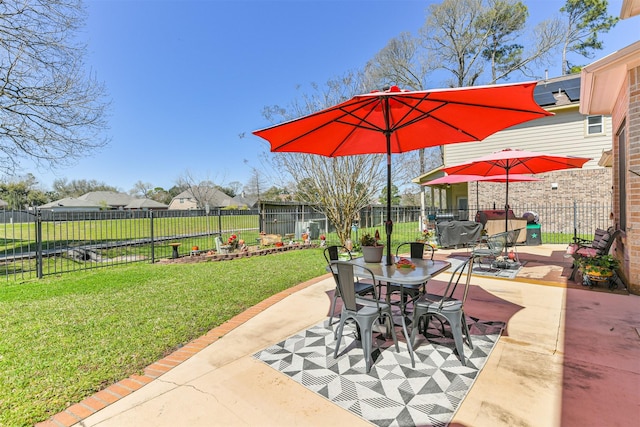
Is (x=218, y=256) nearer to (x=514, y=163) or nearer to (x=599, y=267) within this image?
(x=514, y=163)

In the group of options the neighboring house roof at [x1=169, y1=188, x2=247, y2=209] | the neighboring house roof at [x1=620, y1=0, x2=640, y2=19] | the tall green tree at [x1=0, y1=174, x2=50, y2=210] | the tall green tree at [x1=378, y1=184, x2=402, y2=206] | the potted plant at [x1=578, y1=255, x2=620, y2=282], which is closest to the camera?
the neighboring house roof at [x1=620, y1=0, x2=640, y2=19]

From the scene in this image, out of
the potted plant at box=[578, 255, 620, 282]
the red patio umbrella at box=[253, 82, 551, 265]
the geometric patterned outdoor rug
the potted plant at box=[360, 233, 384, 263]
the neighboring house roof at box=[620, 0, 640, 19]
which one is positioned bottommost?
the geometric patterned outdoor rug

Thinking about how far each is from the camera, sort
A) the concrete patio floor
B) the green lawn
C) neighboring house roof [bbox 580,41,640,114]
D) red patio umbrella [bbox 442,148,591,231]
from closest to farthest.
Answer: the concrete patio floor → the green lawn → neighboring house roof [bbox 580,41,640,114] → red patio umbrella [bbox 442,148,591,231]

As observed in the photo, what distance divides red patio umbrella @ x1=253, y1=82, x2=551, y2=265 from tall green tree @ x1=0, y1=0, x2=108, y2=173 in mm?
9494

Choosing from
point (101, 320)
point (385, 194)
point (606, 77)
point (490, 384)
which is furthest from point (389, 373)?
point (385, 194)

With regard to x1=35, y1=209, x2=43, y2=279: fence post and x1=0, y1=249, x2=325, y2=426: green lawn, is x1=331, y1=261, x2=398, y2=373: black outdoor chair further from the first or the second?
x1=35, y1=209, x2=43, y2=279: fence post

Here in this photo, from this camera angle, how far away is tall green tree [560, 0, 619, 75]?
1770 cm

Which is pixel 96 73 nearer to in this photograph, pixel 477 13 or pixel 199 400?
pixel 199 400

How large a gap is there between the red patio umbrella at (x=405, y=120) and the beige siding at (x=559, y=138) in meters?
12.0

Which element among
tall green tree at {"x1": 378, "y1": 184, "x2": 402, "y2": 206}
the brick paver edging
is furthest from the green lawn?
tall green tree at {"x1": 378, "y1": 184, "x2": 402, "y2": 206}

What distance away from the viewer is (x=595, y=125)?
12.0 metres

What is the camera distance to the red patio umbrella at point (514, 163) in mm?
5793

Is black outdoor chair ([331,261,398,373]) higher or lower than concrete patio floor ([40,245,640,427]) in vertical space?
higher

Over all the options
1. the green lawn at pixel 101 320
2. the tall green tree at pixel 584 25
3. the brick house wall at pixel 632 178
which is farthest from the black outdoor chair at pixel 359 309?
the tall green tree at pixel 584 25
